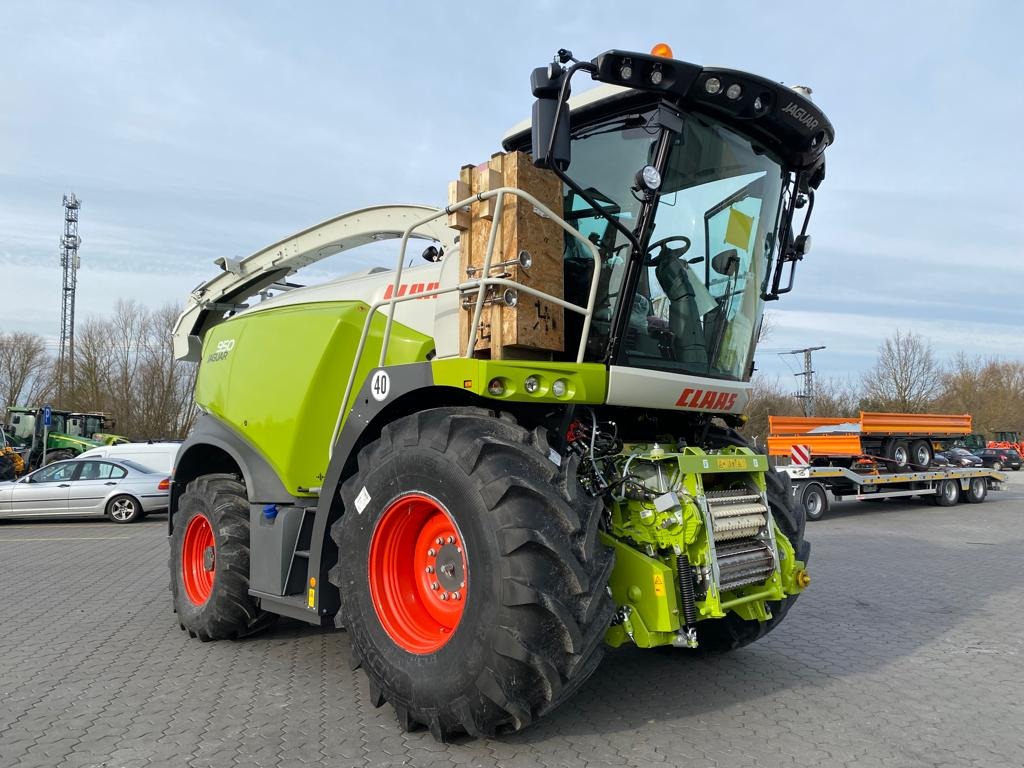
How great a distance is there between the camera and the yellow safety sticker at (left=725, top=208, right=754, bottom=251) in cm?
457

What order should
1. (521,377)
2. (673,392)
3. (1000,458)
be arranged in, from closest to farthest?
(521,377)
(673,392)
(1000,458)

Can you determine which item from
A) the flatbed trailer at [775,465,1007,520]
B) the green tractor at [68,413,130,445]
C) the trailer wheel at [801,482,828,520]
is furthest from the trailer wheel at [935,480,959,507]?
the green tractor at [68,413,130,445]

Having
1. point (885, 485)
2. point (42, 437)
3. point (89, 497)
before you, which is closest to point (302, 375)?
point (89, 497)

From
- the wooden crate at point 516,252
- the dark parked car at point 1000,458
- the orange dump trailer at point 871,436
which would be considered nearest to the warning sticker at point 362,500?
the wooden crate at point 516,252

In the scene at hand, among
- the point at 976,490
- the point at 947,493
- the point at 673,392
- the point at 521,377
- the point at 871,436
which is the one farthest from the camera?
the point at 976,490

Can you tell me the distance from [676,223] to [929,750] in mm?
2879

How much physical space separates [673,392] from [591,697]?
175 cm

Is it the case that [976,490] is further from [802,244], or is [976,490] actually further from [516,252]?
[516,252]

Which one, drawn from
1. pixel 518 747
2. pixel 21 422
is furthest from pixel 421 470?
pixel 21 422

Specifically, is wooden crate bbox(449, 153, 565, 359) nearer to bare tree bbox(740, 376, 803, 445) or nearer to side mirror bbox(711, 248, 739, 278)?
side mirror bbox(711, 248, 739, 278)

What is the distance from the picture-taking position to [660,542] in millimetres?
3881

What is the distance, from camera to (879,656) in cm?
539

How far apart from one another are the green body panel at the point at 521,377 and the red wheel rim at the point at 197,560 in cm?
328

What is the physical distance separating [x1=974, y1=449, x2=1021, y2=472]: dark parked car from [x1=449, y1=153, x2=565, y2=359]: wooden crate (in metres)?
43.1
